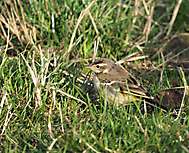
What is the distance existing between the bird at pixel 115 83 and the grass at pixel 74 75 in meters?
0.14

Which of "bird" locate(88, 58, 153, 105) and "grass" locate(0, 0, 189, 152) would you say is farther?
"bird" locate(88, 58, 153, 105)

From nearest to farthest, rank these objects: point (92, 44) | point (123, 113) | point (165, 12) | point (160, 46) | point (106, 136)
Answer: point (106, 136)
point (123, 113)
point (92, 44)
point (160, 46)
point (165, 12)

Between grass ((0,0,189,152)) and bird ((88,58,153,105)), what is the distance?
5.4 inches

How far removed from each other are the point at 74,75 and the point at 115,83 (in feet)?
1.64

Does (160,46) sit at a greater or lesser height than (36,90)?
lesser

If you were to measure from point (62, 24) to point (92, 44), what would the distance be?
1.49 feet

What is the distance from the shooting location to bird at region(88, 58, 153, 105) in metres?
5.98

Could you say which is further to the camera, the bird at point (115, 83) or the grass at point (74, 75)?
the bird at point (115, 83)

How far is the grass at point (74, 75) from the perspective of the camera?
511cm

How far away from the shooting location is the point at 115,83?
247 inches

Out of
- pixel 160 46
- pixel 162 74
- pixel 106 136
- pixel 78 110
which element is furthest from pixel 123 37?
pixel 106 136

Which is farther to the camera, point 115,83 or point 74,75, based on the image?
point 74,75

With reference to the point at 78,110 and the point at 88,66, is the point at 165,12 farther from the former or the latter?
the point at 78,110

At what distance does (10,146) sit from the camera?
522 cm
